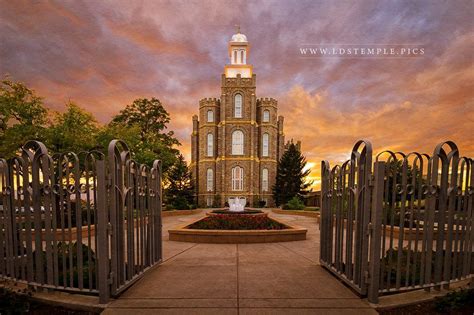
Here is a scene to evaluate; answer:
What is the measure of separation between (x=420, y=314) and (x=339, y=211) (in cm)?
171

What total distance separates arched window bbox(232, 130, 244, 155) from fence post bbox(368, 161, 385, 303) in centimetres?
2788

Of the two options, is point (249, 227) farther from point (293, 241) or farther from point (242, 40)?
point (242, 40)

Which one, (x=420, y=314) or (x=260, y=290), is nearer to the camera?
(x=420, y=314)

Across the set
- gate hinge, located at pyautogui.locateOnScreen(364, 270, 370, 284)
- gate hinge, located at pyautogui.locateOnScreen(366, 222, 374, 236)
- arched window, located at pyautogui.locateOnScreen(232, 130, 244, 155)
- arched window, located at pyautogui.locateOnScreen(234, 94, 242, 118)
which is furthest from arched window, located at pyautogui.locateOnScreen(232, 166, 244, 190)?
gate hinge, located at pyautogui.locateOnScreen(366, 222, 374, 236)

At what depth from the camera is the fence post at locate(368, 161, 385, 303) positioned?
3.53 m

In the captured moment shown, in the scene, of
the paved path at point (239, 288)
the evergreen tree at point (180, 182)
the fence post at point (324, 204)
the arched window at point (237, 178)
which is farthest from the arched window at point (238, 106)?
the fence post at point (324, 204)

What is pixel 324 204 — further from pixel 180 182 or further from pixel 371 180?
pixel 180 182

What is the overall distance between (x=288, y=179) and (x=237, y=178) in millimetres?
6095

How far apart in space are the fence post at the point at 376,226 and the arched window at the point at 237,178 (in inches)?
1082

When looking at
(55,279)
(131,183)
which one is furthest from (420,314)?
(55,279)

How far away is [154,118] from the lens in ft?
96.1

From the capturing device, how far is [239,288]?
416 cm

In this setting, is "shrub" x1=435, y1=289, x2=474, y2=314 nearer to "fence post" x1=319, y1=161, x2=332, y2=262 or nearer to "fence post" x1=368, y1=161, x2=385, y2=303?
"fence post" x1=368, y1=161, x2=385, y2=303

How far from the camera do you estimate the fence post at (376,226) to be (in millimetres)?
3527
